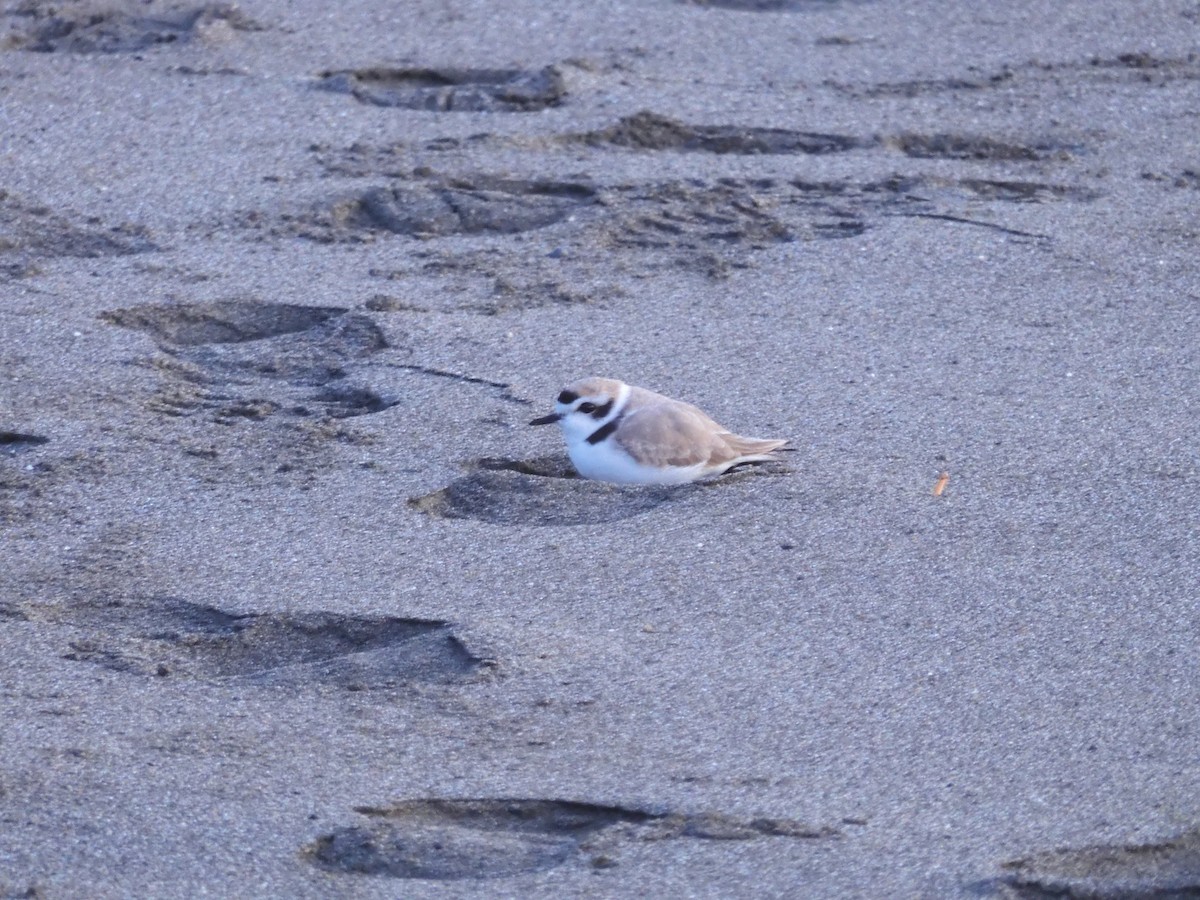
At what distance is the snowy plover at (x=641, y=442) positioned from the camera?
429 cm

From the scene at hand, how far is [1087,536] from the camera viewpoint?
161 inches

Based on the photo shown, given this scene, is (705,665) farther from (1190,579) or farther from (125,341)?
(125,341)

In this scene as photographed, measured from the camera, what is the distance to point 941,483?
4359 millimetres

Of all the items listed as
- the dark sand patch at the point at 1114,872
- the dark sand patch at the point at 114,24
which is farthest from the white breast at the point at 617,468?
the dark sand patch at the point at 114,24

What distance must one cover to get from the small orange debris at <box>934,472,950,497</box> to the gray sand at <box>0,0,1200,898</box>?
25 mm

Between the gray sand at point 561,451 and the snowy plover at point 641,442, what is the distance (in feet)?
0.25

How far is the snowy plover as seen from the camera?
4.29m

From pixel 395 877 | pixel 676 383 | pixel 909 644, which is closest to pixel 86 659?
pixel 395 877

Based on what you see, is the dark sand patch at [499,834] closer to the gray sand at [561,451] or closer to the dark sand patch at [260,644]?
the gray sand at [561,451]

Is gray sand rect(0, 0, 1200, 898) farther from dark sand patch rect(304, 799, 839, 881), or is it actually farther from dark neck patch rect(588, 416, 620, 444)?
dark neck patch rect(588, 416, 620, 444)

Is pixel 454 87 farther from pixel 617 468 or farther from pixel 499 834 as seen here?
pixel 499 834

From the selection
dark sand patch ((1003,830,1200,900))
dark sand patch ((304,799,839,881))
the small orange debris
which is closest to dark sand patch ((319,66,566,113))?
the small orange debris

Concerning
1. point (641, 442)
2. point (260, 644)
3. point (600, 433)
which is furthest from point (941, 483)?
point (260, 644)

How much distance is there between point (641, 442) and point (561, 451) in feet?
1.12
